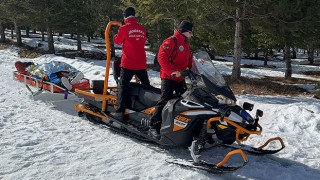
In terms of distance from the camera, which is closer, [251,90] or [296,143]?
[296,143]

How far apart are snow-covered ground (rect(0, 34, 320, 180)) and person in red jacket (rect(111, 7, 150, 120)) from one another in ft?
2.46

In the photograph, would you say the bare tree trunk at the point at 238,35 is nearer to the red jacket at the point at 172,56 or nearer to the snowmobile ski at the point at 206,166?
the red jacket at the point at 172,56

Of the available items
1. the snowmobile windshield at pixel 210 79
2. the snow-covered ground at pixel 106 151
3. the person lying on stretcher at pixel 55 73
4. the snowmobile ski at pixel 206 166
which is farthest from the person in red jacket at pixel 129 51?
the person lying on stretcher at pixel 55 73

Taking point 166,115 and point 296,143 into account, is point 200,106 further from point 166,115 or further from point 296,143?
point 296,143

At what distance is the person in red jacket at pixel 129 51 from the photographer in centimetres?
564

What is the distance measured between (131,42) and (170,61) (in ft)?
3.18

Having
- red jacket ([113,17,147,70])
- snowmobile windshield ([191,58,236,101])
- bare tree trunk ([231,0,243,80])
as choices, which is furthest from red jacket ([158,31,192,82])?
bare tree trunk ([231,0,243,80])

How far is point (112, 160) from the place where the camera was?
4660mm

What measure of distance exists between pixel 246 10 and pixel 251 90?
2.90 metres

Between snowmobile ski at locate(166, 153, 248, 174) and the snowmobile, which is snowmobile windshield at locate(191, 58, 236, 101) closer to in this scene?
the snowmobile

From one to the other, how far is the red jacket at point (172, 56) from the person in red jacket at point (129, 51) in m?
0.78

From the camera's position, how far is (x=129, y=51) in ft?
18.8

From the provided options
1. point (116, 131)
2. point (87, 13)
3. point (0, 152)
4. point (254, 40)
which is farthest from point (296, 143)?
point (87, 13)

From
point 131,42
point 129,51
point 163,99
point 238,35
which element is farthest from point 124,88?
point 238,35
